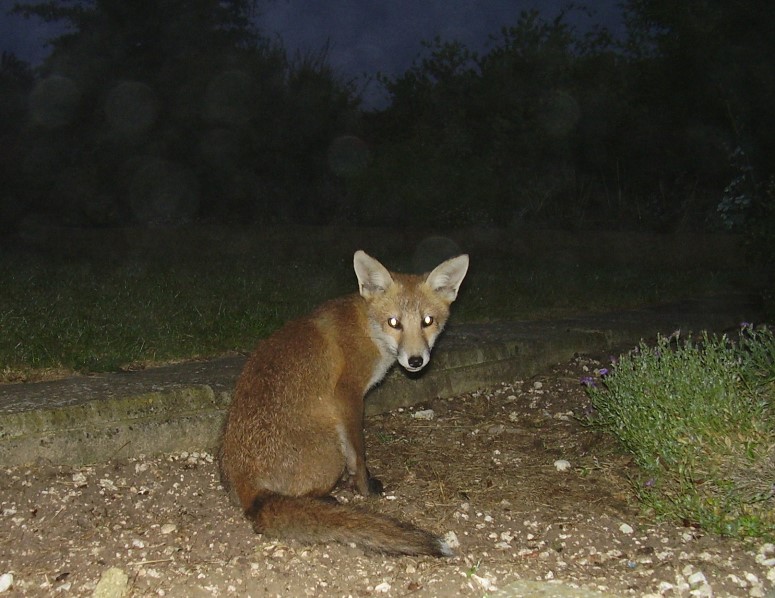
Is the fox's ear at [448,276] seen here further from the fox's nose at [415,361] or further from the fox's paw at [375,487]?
the fox's paw at [375,487]

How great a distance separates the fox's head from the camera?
4.02 metres

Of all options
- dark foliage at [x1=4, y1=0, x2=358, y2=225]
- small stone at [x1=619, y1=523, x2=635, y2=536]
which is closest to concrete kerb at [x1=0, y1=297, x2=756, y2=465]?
small stone at [x1=619, y1=523, x2=635, y2=536]

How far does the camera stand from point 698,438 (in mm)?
3518

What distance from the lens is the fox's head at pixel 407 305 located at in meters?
4.02

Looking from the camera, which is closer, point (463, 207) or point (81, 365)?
point (81, 365)

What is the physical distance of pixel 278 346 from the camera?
374 centimetres

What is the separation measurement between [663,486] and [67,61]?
1500 centimetres

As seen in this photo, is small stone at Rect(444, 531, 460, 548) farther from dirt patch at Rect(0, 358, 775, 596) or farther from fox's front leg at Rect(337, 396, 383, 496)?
fox's front leg at Rect(337, 396, 383, 496)

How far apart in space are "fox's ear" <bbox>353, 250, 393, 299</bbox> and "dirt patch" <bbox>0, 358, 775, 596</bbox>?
975 mm

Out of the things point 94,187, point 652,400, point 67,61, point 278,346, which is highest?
point 67,61

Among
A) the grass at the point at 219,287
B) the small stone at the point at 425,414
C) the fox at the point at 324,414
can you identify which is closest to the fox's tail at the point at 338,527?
the fox at the point at 324,414

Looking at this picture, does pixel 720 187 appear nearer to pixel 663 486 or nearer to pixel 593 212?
pixel 593 212

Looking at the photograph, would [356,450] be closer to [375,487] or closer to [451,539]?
[375,487]

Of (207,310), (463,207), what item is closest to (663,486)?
(207,310)
